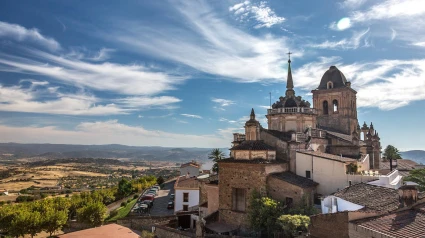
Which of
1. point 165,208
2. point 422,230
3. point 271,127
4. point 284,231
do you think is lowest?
point 165,208

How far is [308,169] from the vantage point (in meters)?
28.1

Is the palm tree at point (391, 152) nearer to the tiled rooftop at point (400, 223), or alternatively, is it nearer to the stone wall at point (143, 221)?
the stone wall at point (143, 221)

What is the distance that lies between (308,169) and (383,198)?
347 inches

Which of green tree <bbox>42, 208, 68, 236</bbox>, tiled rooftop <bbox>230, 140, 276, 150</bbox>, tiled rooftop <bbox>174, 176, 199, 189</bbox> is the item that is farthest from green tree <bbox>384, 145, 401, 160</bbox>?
green tree <bbox>42, 208, 68, 236</bbox>

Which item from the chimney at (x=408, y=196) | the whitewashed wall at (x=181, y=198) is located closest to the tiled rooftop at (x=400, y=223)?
the chimney at (x=408, y=196)

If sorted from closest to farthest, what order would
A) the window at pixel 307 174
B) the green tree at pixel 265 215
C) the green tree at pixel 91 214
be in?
1. the green tree at pixel 265 215
2. the window at pixel 307 174
3. the green tree at pixel 91 214

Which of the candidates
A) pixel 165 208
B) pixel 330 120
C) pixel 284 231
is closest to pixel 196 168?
pixel 165 208

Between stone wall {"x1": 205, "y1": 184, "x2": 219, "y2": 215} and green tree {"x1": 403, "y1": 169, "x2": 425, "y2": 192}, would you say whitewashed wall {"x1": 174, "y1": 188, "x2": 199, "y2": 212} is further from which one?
green tree {"x1": 403, "y1": 169, "x2": 425, "y2": 192}

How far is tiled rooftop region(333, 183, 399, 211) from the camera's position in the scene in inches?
709

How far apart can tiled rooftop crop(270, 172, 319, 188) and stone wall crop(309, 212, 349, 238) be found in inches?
279

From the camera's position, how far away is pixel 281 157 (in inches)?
1174

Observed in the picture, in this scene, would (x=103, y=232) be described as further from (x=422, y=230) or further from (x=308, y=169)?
(x=422, y=230)

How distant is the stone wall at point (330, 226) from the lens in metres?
15.8

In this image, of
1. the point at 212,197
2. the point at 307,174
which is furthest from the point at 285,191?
the point at 212,197
